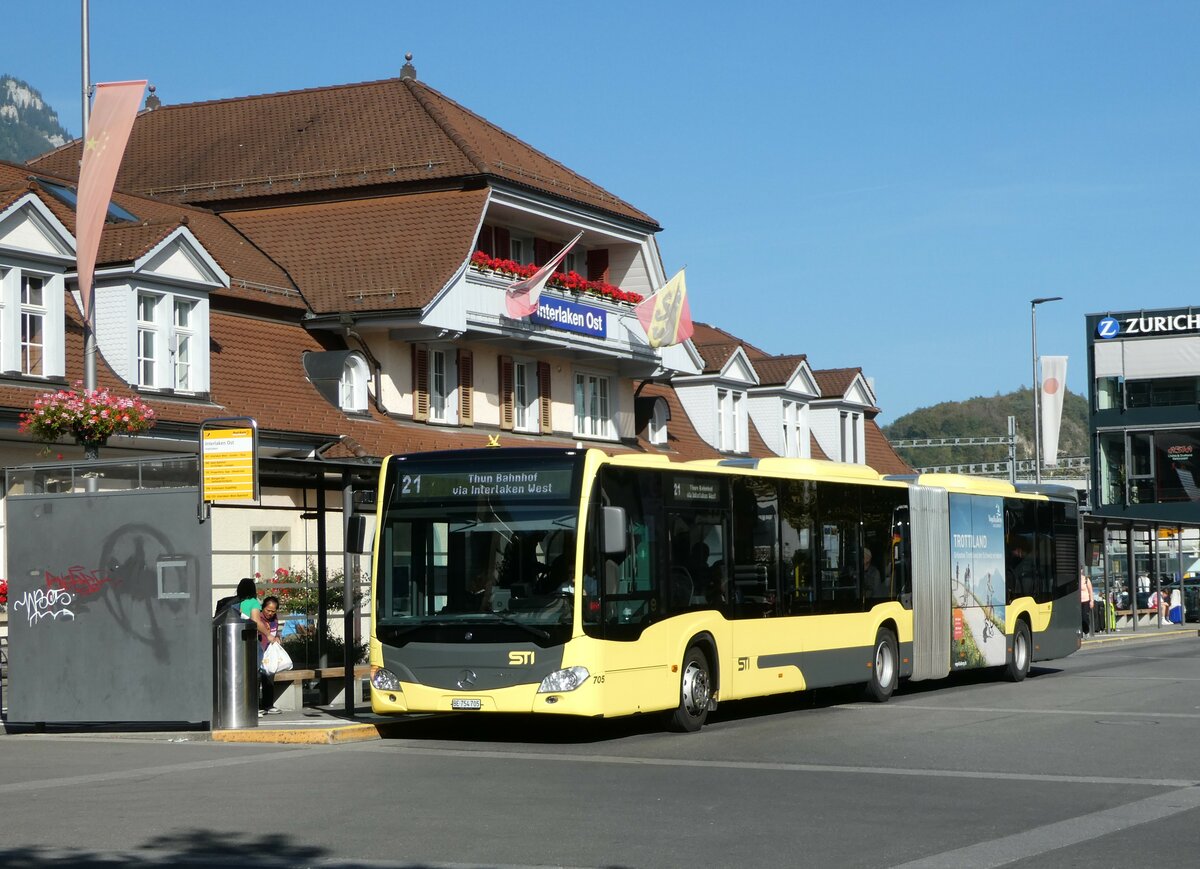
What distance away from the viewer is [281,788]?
45.2 ft

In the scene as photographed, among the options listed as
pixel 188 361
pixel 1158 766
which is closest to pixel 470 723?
pixel 1158 766

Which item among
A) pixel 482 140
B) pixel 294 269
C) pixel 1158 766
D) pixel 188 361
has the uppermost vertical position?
pixel 482 140

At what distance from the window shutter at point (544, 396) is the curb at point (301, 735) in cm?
2324

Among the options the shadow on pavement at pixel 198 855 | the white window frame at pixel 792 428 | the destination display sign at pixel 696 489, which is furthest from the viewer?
the white window frame at pixel 792 428

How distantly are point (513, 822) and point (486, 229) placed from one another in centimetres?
2885

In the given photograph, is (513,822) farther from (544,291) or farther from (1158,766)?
(544,291)

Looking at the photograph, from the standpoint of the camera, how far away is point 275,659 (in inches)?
840

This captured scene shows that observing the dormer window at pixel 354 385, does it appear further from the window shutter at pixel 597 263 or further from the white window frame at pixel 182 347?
the window shutter at pixel 597 263

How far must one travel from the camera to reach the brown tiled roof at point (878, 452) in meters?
62.6

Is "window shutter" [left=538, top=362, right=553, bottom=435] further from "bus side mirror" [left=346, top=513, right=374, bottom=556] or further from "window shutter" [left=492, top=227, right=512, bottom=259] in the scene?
"bus side mirror" [left=346, top=513, right=374, bottom=556]

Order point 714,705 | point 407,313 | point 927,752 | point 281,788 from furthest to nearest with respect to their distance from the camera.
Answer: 1. point 407,313
2. point 714,705
3. point 927,752
4. point 281,788

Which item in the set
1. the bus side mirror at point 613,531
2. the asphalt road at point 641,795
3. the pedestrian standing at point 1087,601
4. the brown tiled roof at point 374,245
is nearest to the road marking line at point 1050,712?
the asphalt road at point 641,795

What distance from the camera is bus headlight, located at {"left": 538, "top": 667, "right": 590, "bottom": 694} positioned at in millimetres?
17125

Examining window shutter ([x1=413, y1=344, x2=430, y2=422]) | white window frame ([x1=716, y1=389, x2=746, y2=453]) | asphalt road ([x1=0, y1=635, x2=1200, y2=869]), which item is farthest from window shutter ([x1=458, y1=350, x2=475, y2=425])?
asphalt road ([x1=0, y1=635, x2=1200, y2=869])
